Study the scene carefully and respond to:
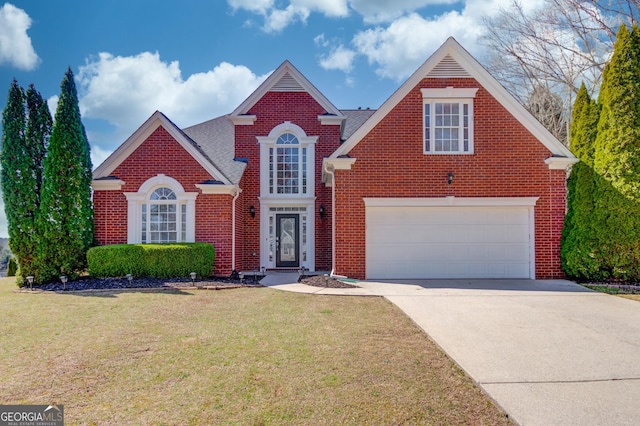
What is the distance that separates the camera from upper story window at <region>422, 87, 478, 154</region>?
39.5 ft

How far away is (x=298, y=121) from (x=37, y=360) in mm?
12236

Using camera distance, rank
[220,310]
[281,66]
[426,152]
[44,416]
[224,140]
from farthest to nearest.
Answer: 1. [224,140]
2. [281,66]
3. [426,152]
4. [220,310]
5. [44,416]

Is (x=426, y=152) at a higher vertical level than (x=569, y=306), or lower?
higher

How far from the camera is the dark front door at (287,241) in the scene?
15.4m

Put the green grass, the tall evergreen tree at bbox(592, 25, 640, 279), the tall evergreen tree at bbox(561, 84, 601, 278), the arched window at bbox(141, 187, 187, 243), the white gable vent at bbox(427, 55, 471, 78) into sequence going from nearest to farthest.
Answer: the green grass, the tall evergreen tree at bbox(592, 25, 640, 279), the tall evergreen tree at bbox(561, 84, 601, 278), the white gable vent at bbox(427, 55, 471, 78), the arched window at bbox(141, 187, 187, 243)

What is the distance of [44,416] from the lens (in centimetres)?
357

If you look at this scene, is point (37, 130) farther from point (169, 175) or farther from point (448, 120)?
point (448, 120)

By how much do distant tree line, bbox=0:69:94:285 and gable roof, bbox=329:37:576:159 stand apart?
809 cm

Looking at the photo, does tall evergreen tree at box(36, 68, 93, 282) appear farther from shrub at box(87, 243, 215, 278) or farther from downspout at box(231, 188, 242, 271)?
downspout at box(231, 188, 242, 271)

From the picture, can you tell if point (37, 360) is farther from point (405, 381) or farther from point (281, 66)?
point (281, 66)

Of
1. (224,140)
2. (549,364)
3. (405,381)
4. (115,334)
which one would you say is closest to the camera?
(405,381)

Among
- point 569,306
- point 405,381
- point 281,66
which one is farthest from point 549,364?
point 281,66

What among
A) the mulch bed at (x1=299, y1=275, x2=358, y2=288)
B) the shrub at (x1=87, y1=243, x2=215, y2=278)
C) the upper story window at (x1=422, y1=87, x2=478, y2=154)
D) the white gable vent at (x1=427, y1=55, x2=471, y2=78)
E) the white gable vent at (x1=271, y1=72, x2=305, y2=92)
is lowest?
the mulch bed at (x1=299, y1=275, x2=358, y2=288)

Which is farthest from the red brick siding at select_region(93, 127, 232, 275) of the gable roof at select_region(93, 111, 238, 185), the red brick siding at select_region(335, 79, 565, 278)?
the red brick siding at select_region(335, 79, 565, 278)
